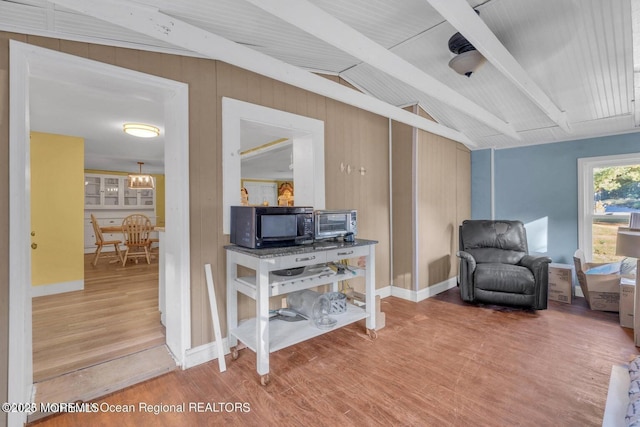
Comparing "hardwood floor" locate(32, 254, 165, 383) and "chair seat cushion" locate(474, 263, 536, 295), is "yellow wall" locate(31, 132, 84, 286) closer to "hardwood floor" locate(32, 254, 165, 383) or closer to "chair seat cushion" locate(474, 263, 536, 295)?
"hardwood floor" locate(32, 254, 165, 383)

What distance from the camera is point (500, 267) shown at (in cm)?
332

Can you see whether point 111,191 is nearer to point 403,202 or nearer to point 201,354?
point 201,354

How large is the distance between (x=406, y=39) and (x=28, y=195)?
2.81 m

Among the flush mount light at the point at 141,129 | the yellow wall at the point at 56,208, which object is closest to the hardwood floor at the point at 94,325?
the yellow wall at the point at 56,208

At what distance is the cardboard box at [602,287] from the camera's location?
3162 mm

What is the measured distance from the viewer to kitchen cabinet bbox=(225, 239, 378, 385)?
6.40ft

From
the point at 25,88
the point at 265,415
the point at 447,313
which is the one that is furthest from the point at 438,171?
the point at 25,88

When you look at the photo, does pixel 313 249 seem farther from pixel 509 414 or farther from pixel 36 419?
pixel 36 419

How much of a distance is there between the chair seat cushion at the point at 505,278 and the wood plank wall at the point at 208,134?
146 centimetres

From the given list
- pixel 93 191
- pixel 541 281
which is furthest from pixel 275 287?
pixel 93 191

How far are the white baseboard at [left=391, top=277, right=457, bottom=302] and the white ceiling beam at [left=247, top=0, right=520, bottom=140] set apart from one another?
7.22 ft

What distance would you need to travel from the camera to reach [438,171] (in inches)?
156

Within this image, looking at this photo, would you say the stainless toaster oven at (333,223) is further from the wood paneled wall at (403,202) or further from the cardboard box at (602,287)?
the cardboard box at (602,287)

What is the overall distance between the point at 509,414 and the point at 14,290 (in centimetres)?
279
